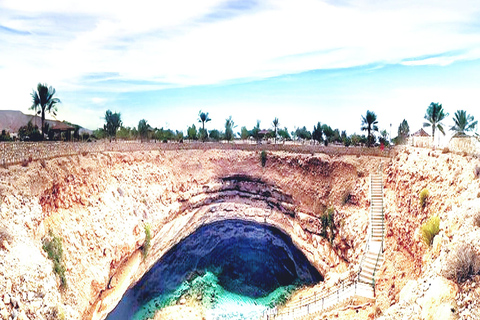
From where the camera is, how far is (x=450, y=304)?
952cm

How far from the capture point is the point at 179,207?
3192 centimetres

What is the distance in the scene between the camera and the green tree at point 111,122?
46938 mm

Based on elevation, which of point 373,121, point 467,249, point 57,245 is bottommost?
point 57,245

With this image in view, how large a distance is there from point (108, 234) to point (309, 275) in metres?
15.9

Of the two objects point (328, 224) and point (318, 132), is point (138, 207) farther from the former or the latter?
point (318, 132)

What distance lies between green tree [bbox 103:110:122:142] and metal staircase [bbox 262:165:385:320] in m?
30.0

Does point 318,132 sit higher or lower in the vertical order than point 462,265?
higher

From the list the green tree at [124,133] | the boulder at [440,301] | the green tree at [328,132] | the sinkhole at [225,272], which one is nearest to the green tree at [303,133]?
the green tree at [328,132]

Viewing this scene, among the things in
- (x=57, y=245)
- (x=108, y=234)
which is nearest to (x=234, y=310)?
(x=108, y=234)

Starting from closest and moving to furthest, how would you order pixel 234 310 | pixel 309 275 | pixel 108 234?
1. pixel 108 234
2. pixel 234 310
3. pixel 309 275

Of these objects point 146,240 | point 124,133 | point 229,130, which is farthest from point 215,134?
point 146,240

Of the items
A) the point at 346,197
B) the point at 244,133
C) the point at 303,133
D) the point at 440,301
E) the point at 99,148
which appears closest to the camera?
the point at 440,301

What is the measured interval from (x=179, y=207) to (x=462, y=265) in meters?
24.4

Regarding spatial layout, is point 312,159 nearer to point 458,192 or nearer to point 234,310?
point 234,310
